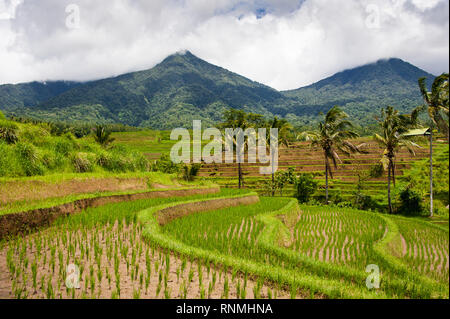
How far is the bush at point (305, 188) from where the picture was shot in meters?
28.3

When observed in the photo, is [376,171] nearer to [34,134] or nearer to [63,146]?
[63,146]

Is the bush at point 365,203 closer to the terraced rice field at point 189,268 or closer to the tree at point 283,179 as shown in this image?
the tree at point 283,179

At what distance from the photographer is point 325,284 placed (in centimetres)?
358

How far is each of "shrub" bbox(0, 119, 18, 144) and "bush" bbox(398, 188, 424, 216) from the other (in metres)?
27.3

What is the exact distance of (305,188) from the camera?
93.0 feet

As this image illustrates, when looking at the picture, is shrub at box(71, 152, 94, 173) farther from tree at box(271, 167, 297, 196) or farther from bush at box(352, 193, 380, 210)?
bush at box(352, 193, 380, 210)

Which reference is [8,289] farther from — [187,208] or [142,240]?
[187,208]

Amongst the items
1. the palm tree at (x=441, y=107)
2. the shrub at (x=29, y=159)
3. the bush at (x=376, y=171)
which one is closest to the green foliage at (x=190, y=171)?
the bush at (x=376, y=171)

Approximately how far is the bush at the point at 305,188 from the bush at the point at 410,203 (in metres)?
7.82

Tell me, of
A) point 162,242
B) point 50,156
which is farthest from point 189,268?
point 50,156

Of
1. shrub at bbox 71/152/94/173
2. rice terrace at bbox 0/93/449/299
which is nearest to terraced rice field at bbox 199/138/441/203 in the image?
rice terrace at bbox 0/93/449/299
